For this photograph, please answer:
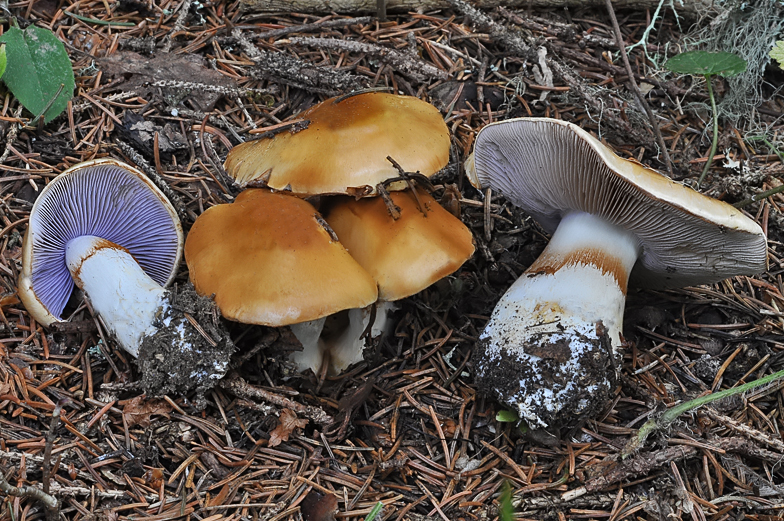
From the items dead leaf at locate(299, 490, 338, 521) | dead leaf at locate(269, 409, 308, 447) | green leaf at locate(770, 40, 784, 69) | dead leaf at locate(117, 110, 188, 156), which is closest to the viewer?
dead leaf at locate(299, 490, 338, 521)

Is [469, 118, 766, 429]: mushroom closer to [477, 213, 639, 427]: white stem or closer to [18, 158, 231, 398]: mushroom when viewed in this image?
[477, 213, 639, 427]: white stem

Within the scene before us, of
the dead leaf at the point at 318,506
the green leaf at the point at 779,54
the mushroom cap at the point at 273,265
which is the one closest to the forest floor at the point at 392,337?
the dead leaf at the point at 318,506

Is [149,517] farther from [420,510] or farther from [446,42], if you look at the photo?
[446,42]

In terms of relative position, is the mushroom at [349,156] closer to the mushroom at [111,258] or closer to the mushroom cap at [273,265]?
the mushroom cap at [273,265]

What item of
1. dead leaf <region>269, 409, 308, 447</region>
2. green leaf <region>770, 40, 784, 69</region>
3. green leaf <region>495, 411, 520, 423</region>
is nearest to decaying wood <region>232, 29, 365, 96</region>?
dead leaf <region>269, 409, 308, 447</region>

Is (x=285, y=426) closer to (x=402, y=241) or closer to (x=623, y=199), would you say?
(x=402, y=241)

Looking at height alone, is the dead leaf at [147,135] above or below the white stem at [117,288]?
above
